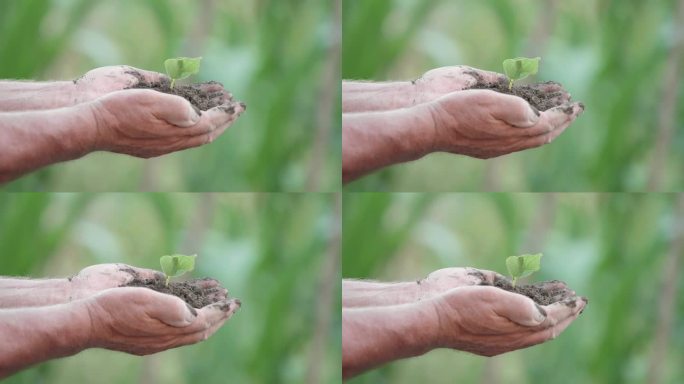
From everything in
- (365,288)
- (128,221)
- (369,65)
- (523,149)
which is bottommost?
(365,288)

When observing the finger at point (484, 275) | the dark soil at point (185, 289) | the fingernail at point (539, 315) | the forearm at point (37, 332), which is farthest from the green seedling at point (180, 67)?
the fingernail at point (539, 315)

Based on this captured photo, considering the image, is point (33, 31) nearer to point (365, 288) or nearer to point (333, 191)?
point (333, 191)

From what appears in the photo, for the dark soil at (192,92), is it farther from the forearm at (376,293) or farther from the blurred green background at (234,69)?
the forearm at (376,293)

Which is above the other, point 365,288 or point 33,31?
point 33,31

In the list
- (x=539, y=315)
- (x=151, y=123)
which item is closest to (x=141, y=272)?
(x=151, y=123)

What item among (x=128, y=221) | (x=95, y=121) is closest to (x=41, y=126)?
(x=95, y=121)

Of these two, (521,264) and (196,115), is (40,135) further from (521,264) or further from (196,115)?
(521,264)
